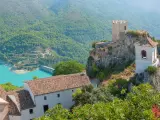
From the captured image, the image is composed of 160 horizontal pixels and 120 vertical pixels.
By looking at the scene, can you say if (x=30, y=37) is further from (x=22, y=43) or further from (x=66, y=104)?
(x=66, y=104)

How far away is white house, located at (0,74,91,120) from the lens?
36125 mm

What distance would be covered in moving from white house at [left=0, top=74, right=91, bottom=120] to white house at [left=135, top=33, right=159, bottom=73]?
19.4ft

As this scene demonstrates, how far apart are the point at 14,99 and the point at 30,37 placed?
11320cm

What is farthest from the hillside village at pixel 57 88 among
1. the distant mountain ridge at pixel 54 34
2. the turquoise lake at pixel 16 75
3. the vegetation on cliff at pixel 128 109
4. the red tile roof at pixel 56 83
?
the distant mountain ridge at pixel 54 34

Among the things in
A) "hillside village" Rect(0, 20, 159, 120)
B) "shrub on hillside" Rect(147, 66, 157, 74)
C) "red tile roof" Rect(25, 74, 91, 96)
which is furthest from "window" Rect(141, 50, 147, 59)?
"red tile roof" Rect(25, 74, 91, 96)

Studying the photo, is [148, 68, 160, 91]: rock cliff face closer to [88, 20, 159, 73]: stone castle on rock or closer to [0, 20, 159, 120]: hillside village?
[0, 20, 159, 120]: hillside village

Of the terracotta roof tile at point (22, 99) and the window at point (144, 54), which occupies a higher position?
the window at point (144, 54)

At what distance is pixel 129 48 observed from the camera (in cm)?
4147

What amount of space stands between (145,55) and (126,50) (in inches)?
166

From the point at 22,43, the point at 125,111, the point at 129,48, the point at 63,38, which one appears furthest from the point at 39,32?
the point at 125,111

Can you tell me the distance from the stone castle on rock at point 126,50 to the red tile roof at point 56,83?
487cm

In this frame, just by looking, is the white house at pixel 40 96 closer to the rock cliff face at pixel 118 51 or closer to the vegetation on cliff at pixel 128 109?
the rock cliff face at pixel 118 51

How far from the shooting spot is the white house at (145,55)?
3712 centimetres

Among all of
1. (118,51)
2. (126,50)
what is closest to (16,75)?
(118,51)
